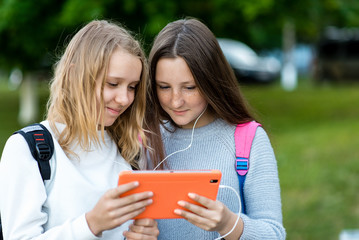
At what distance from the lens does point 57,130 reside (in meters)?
1.82

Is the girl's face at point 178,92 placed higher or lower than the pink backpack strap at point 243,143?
higher

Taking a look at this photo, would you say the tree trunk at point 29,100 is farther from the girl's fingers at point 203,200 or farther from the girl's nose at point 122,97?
the girl's fingers at point 203,200

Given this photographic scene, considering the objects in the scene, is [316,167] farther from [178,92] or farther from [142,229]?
[142,229]

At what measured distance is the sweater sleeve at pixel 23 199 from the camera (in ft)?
5.36

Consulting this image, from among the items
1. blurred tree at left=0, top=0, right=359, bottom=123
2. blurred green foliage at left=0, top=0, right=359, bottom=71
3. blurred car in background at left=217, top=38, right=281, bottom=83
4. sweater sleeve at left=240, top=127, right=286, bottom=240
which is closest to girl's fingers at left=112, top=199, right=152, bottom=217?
sweater sleeve at left=240, top=127, right=286, bottom=240

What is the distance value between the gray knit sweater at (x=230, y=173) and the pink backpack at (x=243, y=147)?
2 cm

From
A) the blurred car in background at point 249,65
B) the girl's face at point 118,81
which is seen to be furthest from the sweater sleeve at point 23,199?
the blurred car in background at point 249,65

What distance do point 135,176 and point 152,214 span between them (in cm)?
20

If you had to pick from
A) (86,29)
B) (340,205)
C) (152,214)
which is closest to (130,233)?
(152,214)

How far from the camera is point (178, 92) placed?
2.00 m

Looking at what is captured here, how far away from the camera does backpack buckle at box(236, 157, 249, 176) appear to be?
1.93 m

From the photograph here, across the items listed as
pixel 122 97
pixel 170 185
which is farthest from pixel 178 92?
pixel 170 185

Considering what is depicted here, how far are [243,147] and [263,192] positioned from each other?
199 millimetres

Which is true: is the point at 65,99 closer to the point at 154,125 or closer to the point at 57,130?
the point at 57,130
